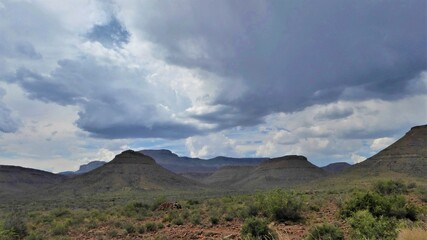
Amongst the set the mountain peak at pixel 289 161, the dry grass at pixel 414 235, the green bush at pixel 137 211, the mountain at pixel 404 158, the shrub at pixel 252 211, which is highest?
the mountain peak at pixel 289 161

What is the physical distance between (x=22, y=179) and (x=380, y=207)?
17558 cm

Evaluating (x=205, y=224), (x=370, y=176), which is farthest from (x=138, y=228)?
(x=370, y=176)

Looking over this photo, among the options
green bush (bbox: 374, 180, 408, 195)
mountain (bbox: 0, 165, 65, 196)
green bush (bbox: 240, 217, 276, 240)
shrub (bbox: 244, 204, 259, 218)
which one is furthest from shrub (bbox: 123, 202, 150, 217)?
mountain (bbox: 0, 165, 65, 196)

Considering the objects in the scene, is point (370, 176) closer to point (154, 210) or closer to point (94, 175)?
point (154, 210)

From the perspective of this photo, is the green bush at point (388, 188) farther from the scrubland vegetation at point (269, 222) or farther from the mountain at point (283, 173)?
the mountain at point (283, 173)

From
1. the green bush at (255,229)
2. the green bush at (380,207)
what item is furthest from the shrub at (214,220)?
the green bush at (380,207)

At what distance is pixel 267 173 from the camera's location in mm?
170625

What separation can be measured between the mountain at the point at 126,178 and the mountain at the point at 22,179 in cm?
2522

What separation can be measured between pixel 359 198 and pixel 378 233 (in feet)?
26.3

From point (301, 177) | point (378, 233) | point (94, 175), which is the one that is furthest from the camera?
point (301, 177)

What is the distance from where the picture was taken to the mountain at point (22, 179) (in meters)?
151

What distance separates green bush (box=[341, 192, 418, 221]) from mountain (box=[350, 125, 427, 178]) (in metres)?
75.7

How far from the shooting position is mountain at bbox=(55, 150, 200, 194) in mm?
121750

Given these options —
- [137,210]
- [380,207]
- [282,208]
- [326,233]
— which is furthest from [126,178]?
[326,233]
